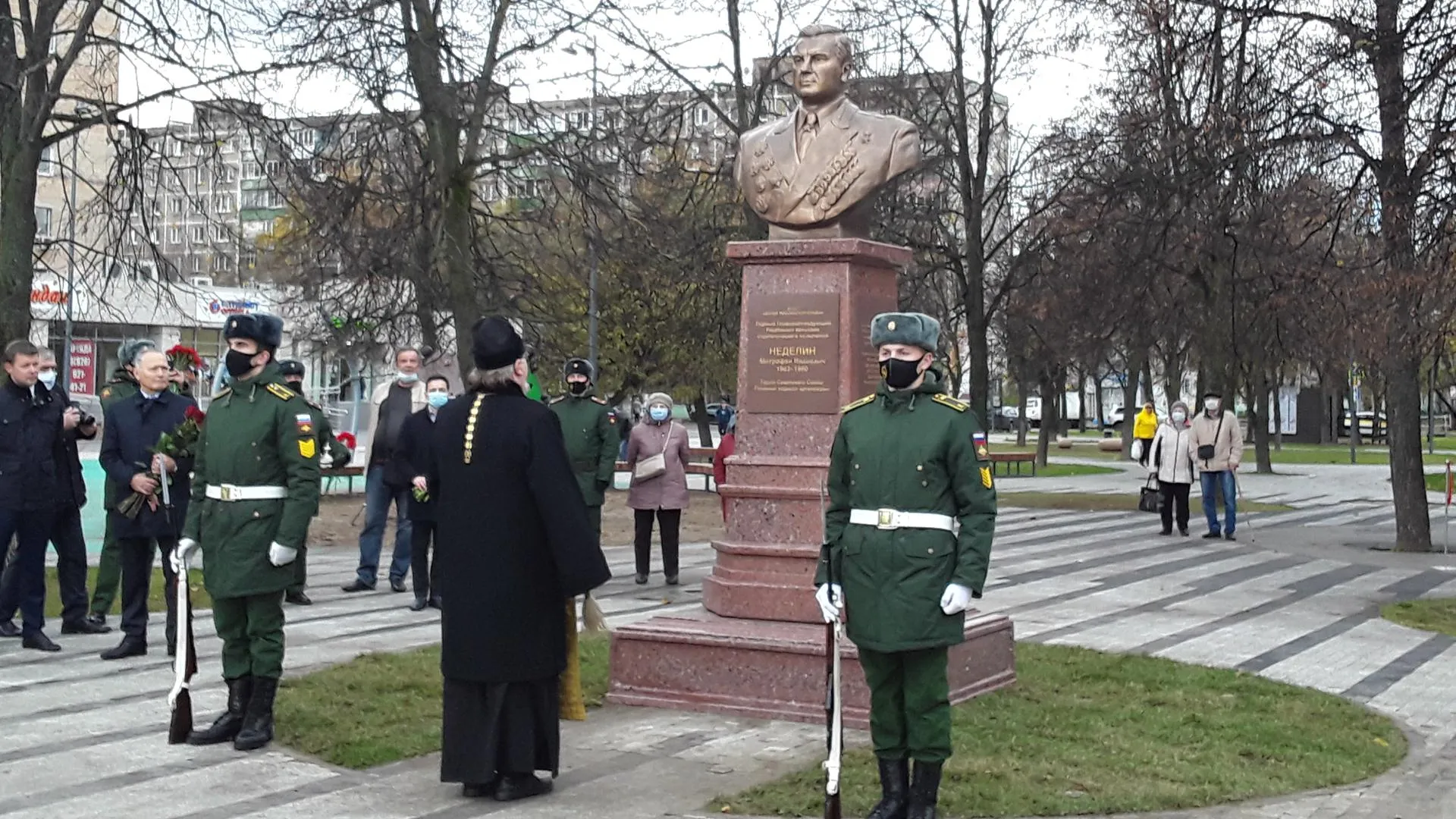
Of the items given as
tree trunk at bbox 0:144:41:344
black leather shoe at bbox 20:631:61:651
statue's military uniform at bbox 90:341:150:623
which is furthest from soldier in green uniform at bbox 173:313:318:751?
tree trunk at bbox 0:144:41:344

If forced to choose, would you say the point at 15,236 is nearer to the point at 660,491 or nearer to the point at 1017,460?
the point at 660,491

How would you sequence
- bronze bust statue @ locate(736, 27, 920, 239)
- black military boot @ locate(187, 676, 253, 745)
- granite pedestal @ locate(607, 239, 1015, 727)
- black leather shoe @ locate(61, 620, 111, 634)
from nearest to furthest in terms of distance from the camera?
black military boot @ locate(187, 676, 253, 745)
granite pedestal @ locate(607, 239, 1015, 727)
bronze bust statue @ locate(736, 27, 920, 239)
black leather shoe @ locate(61, 620, 111, 634)

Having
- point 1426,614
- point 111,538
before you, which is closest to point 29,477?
point 111,538

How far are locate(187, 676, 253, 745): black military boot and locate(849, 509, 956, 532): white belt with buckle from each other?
3238 millimetres

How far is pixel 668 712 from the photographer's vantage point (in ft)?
28.1

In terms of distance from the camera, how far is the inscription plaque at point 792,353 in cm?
920

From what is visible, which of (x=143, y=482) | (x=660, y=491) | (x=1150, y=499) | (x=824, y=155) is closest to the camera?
(x=824, y=155)

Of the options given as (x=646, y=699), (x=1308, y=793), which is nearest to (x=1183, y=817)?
(x=1308, y=793)

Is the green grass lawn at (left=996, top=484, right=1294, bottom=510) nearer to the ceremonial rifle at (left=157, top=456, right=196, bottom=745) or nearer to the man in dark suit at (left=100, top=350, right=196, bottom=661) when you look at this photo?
the man in dark suit at (left=100, top=350, right=196, bottom=661)

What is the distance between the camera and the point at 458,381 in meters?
21.3

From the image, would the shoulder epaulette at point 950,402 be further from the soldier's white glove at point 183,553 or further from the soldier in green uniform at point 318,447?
the soldier's white glove at point 183,553

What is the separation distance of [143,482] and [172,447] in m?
0.56

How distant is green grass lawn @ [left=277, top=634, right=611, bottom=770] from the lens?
24.9 ft

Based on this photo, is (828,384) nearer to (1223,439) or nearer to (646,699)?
(646,699)
